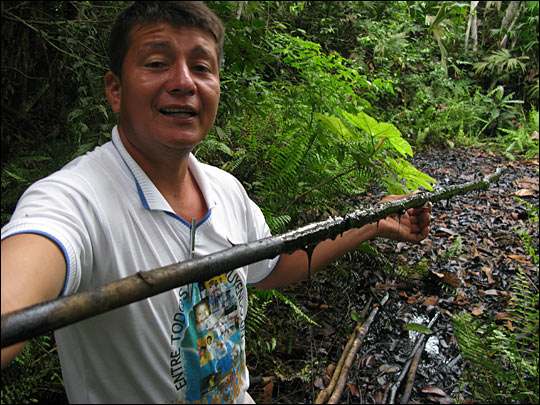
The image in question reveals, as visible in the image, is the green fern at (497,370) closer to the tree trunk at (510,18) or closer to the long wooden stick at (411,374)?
the long wooden stick at (411,374)

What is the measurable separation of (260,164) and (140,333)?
318 centimetres

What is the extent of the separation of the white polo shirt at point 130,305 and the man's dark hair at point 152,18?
0.37m

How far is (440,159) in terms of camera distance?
27.2 ft

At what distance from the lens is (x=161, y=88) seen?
1.36 meters

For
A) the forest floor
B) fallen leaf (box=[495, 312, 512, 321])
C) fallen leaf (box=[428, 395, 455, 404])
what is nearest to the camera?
fallen leaf (box=[428, 395, 455, 404])

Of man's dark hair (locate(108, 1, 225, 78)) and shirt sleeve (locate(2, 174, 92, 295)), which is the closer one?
shirt sleeve (locate(2, 174, 92, 295))

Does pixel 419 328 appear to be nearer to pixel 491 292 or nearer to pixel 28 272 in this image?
pixel 491 292

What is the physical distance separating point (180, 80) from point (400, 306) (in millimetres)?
3229

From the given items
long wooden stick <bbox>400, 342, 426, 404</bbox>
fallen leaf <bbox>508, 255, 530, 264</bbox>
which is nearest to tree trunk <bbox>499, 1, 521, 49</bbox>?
fallen leaf <bbox>508, 255, 530, 264</bbox>

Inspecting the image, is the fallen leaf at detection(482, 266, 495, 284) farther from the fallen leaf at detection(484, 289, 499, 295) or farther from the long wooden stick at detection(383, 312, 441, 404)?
the long wooden stick at detection(383, 312, 441, 404)

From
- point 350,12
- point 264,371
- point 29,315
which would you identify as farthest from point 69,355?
point 350,12

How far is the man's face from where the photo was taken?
53.6 inches

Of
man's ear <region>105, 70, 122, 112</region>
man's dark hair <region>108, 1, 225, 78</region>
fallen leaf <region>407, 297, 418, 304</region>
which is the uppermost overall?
man's dark hair <region>108, 1, 225, 78</region>

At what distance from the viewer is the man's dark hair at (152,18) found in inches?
54.4
